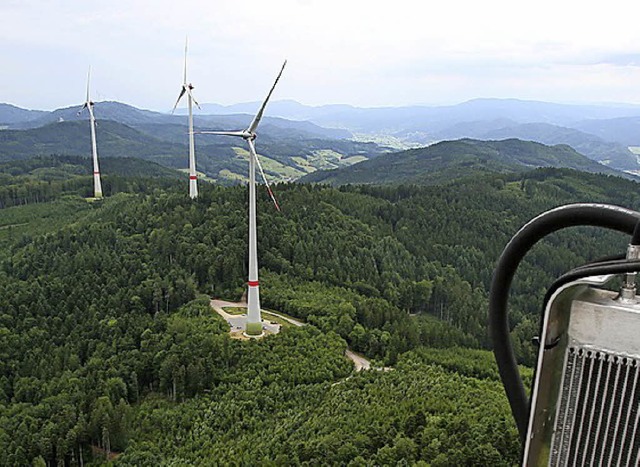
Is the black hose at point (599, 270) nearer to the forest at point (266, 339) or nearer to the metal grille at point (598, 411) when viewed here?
the metal grille at point (598, 411)

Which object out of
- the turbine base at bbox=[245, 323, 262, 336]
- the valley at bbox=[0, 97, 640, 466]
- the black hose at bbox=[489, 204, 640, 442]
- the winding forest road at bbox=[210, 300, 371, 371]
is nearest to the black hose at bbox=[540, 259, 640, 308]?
the black hose at bbox=[489, 204, 640, 442]

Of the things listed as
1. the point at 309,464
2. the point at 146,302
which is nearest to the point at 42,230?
the point at 146,302

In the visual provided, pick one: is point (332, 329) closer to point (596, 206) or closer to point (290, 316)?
point (290, 316)

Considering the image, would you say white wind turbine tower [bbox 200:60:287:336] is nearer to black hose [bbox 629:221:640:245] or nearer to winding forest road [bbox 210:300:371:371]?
winding forest road [bbox 210:300:371:371]

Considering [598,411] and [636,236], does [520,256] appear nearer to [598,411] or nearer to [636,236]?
[636,236]

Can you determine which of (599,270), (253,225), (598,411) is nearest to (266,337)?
(253,225)
